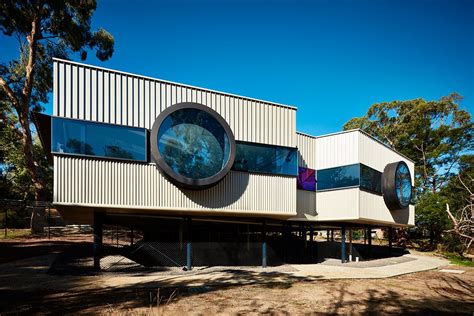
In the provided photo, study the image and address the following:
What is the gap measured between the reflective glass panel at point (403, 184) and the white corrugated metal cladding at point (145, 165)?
361 inches

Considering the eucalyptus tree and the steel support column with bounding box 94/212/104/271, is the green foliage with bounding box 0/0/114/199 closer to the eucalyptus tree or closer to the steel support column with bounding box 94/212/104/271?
the steel support column with bounding box 94/212/104/271

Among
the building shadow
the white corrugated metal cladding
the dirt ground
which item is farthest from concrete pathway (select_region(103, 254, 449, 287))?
the building shadow

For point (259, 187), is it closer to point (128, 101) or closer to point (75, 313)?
point (128, 101)

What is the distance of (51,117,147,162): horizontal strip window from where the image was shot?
41.5 feet

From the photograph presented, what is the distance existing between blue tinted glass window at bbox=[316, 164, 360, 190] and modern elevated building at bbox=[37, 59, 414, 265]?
0.06 meters

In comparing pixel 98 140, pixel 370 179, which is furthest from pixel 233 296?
pixel 370 179

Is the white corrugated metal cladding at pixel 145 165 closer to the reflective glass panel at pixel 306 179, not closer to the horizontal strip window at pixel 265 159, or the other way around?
the horizontal strip window at pixel 265 159

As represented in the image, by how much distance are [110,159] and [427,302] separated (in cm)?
1206

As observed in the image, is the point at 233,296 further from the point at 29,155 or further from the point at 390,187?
the point at 29,155

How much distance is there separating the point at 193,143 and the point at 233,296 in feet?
23.2

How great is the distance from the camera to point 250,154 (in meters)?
16.6

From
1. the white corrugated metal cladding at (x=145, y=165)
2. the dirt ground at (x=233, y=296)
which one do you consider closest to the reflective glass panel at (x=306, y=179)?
the white corrugated metal cladding at (x=145, y=165)

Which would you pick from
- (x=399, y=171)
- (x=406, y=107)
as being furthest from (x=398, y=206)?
(x=406, y=107)

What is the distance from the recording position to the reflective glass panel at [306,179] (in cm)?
1966
